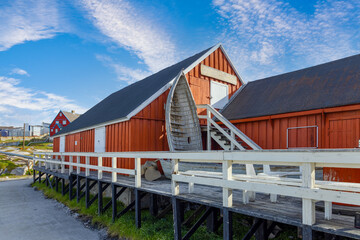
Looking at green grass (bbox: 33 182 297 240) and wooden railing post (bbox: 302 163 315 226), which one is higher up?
wooden railing post (bbox: 302 163 315 226)

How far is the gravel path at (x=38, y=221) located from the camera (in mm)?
8980

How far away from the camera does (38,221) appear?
10680mm

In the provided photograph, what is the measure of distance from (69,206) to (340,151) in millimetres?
12074

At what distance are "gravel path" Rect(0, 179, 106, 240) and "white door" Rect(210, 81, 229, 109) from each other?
7926 millimetres

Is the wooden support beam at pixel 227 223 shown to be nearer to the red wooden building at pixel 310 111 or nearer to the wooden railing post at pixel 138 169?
the wooden railing post at pixel 138 169

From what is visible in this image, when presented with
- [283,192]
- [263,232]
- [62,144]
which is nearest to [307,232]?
[283,192]

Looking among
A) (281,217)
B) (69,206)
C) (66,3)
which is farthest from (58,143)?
(281,217)

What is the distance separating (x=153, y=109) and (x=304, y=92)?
20.1 feet

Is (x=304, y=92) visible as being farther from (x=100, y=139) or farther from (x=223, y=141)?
(x=100, y=139)

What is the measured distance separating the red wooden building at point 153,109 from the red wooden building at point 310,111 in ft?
6.12

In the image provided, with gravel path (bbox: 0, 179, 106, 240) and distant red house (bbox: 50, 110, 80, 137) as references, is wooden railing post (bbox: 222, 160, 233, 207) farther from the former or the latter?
distant red house (bbox: 50, 110, 80, 137)

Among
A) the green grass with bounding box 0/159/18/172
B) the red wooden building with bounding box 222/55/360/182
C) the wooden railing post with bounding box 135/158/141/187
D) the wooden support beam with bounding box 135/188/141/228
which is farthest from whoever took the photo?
the green grass with bounding box 0/159/18/172

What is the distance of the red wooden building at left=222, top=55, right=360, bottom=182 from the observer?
8180mm

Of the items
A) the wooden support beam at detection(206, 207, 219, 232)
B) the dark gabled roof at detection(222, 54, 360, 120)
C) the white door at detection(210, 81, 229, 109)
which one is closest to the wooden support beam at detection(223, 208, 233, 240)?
the wooden support beam at detection(206, 207, 219, 232)
